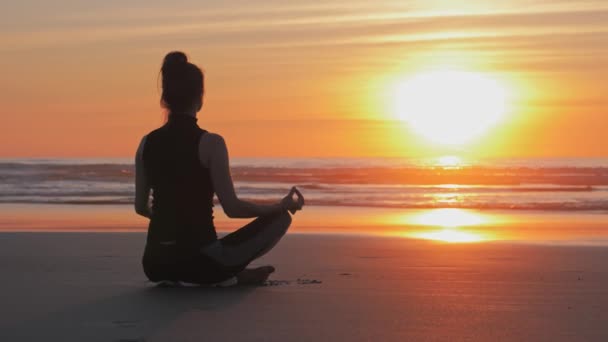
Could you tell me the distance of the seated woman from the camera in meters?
5.45

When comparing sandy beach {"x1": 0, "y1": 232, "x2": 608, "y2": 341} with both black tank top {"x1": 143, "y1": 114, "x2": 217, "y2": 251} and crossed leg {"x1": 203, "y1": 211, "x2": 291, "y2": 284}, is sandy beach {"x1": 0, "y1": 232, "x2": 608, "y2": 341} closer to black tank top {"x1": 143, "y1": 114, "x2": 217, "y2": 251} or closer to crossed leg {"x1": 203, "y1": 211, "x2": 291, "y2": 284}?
crossed leg {"x1": 203, "y1": 211, "x2": 291, "y2": 284}

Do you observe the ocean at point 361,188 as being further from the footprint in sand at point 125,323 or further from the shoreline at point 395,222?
the footprint in sand at point 125,323

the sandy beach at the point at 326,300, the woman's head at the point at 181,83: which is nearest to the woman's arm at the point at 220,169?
the woman's head at the point at 181,83

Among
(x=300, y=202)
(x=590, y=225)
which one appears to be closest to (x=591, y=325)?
(x=300, y=202)

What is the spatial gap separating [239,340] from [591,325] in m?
1.77

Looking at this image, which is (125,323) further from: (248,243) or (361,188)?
(361,188)

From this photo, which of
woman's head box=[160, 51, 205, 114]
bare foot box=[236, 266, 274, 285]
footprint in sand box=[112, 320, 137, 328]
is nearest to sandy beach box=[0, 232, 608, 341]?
footprint in sand box=[112, 320, 137, 328]

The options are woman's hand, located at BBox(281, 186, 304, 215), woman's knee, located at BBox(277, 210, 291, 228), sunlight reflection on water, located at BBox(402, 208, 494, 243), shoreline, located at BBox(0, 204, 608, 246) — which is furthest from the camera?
shoreline, located at BBox(0, 204, 608, 246)

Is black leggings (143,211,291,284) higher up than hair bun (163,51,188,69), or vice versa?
hair bun (163,51,188,69)

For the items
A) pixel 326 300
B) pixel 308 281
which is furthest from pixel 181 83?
pixel 308 281

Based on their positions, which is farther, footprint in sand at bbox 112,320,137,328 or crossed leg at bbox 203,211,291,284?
crossed leg at bbox 203,211,291,284

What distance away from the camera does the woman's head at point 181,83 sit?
537 cm

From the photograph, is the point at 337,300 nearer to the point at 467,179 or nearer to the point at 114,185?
the point at 114,185

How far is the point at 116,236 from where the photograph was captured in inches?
430
